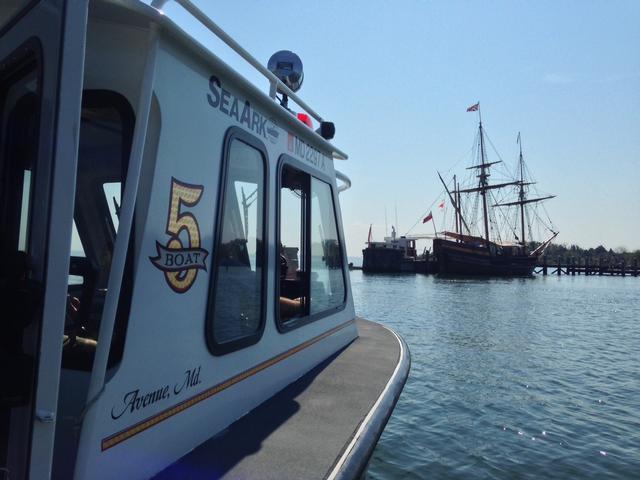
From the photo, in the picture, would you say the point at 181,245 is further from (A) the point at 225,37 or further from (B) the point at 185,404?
(A) the point at 225,37

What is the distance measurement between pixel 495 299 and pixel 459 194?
56.5 m

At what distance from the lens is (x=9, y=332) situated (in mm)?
1381

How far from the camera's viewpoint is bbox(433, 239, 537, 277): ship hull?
2773 inches

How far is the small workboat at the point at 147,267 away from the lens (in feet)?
4.67

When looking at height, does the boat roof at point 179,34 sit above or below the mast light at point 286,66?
below

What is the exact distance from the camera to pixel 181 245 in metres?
2.39

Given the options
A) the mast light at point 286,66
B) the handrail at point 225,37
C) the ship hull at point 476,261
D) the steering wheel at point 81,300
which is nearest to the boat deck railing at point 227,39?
the handrail at point 225,37

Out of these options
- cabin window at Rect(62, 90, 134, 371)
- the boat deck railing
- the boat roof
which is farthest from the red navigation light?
cabin window at Rect(62, 90, 134, 371)

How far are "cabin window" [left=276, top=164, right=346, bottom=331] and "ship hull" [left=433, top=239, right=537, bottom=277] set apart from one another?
225 feet

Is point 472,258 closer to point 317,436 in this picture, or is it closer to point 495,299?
point 495,299

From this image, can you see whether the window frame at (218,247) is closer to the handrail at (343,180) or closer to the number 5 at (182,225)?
the number 5 at (182,225)

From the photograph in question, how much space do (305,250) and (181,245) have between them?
2.03 metres

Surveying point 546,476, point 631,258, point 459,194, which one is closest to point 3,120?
point 546,476

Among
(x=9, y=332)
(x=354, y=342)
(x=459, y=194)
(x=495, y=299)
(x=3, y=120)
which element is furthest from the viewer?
(x=459, y=194)
